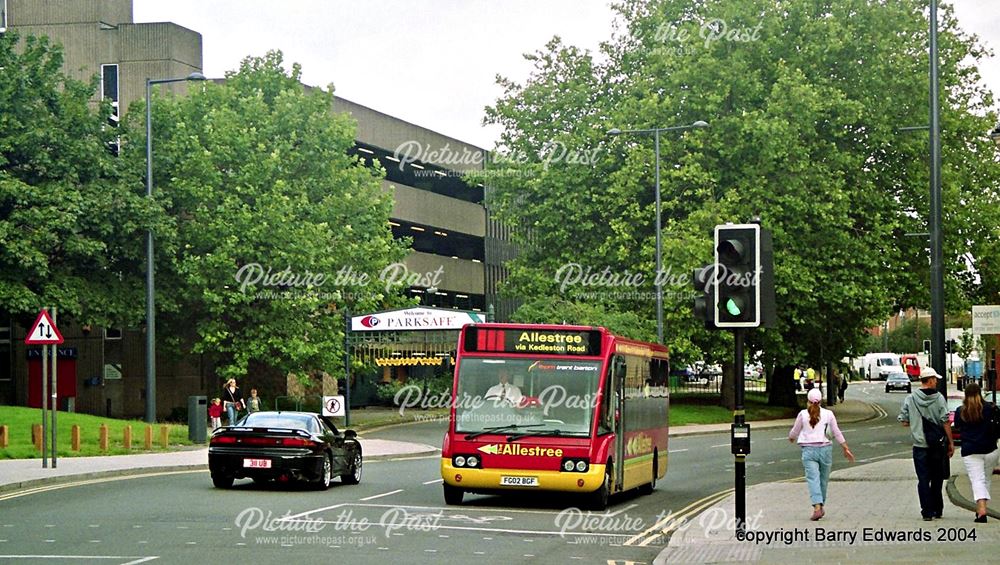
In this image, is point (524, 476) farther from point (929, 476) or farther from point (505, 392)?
point (929, 476)

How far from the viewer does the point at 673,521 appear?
765 inches

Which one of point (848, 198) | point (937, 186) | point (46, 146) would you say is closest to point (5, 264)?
point (46, 146)

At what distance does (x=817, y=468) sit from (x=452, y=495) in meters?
5.64

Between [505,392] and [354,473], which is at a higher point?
[505,392]

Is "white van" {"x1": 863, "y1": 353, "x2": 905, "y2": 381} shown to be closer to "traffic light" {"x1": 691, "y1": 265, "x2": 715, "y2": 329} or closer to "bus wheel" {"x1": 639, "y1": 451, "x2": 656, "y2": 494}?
"bus wheel" {"x1": 639, "y1": 451, "x2": 656, "y2": 494}

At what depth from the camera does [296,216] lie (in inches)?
1956

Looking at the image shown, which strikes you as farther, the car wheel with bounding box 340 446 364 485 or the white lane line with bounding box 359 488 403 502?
the car wheel with bounding box 340 446 364 485

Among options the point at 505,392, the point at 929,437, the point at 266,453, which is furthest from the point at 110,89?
the point at 929,437

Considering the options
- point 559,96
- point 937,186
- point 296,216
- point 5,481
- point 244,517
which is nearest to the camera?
point 244,517

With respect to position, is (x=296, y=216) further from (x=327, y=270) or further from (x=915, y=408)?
(x=915, y=408)

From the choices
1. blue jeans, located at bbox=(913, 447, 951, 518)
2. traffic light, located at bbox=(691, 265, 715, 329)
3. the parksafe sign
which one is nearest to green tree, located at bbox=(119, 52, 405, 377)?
the parksafe sign

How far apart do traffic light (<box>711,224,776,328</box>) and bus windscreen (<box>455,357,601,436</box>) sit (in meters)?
5.95

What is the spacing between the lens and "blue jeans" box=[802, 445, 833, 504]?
18047 millimetres

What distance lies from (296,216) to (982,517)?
1384 inches
